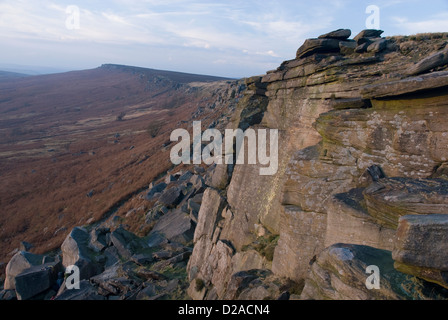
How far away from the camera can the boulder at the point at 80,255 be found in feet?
68.8

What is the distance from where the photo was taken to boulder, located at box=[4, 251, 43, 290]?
69.2ft

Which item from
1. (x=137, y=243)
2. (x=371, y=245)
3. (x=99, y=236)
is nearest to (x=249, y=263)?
(x=371, y=245)

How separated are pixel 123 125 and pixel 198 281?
81.5 metres

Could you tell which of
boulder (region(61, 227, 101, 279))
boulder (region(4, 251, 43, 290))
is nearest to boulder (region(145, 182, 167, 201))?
boulder (region(61, 227, 101, 279))

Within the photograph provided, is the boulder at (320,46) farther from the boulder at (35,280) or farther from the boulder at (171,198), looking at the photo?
the boulder at (35,280)

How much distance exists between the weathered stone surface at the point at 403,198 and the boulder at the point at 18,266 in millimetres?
24539

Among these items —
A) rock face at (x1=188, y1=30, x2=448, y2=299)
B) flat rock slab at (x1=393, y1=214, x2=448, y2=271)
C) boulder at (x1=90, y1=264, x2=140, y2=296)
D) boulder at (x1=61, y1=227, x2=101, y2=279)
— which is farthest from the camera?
boulder at (x1=61, y1=227, x2=101, y2=279)

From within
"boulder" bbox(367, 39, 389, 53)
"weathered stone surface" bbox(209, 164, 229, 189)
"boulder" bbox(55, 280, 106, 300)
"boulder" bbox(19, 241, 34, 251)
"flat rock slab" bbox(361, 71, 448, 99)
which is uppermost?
"boulder" bbox(367, 39, 389, 53)

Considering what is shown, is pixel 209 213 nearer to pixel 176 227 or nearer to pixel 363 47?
pixel 176 227

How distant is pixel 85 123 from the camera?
10050cm

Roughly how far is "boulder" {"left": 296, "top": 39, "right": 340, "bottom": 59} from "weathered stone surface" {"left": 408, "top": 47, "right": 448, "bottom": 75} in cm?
590

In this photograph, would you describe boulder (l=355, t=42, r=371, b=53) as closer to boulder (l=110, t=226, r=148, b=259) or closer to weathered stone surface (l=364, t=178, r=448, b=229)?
weathered stone surface (l=364, t=178, r=448, b=229)
